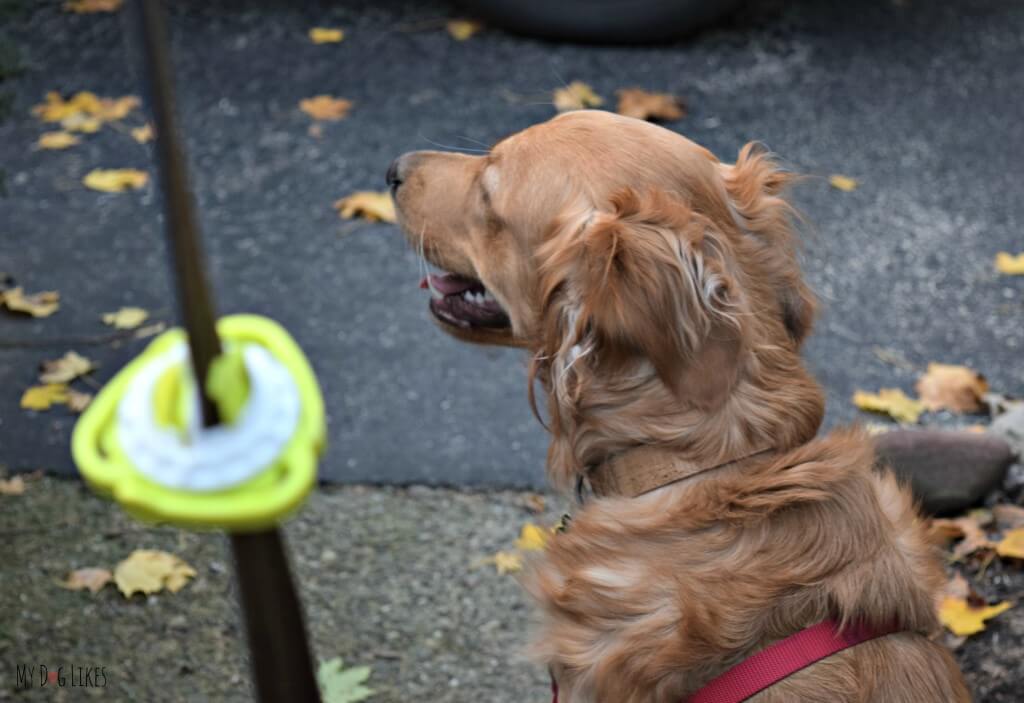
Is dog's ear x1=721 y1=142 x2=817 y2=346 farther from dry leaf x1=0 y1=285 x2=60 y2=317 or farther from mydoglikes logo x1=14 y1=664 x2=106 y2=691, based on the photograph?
dry leaf x1=0 y1=285 x2=60 y2=317

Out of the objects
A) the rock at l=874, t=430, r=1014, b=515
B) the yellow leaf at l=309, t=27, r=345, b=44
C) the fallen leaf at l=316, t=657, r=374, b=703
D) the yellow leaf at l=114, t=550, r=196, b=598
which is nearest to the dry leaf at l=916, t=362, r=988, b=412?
the rock at l=874, t=430, r=1014, b=515

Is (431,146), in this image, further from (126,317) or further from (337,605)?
(337,605)

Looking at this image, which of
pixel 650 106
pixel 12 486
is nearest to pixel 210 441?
pixel 12 486

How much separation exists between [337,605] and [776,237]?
6.17 feet

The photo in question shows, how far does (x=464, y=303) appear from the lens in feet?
9.25

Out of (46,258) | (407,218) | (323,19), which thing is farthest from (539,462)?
(323,19)

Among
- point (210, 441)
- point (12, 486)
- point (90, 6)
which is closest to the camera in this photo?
point (210, 441)

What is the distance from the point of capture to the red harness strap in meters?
2.08

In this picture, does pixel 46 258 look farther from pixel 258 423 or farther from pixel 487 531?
pixel 258 423

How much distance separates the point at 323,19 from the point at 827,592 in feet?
17.9

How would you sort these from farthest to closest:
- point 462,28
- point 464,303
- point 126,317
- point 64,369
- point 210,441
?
point 462,28 → point 126,317 → point 64,369 → point 464,303 → point 210,441

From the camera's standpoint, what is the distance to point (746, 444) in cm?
227

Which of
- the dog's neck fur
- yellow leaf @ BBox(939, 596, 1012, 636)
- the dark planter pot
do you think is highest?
the dog's neck fur

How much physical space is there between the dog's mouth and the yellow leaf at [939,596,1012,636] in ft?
5.33
